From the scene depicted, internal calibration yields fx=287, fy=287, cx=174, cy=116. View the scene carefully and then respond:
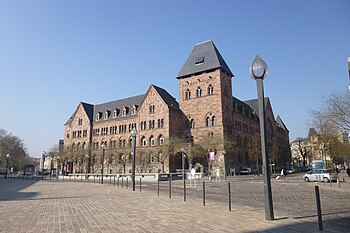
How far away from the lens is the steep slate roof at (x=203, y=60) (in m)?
61.6

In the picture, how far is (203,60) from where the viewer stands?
6400cm

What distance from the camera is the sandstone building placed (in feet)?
185

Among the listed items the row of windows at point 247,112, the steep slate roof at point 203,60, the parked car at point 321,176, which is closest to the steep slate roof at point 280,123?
the row of windows at point 247,112

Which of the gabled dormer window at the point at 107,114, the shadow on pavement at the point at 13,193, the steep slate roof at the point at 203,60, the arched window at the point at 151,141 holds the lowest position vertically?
the shadow on pavement at the point at 13,193

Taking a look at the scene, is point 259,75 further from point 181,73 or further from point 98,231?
point 181,73

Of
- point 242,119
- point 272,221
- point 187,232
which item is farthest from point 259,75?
point 242,119

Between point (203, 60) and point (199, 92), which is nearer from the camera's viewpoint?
point (199, 92)

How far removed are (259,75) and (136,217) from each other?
596 cm

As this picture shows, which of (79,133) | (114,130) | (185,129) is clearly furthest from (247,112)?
(79,133)

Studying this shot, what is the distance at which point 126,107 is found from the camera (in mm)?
75688

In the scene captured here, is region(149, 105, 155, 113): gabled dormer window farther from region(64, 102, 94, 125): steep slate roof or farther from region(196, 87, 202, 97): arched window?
region(64, 102, 94, 125): steep slate roof

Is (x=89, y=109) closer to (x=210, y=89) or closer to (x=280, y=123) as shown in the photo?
(x=210, y=89)

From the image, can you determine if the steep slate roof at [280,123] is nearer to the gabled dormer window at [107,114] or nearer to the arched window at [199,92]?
the arched window at [199,92]

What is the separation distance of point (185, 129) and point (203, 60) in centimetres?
1587
